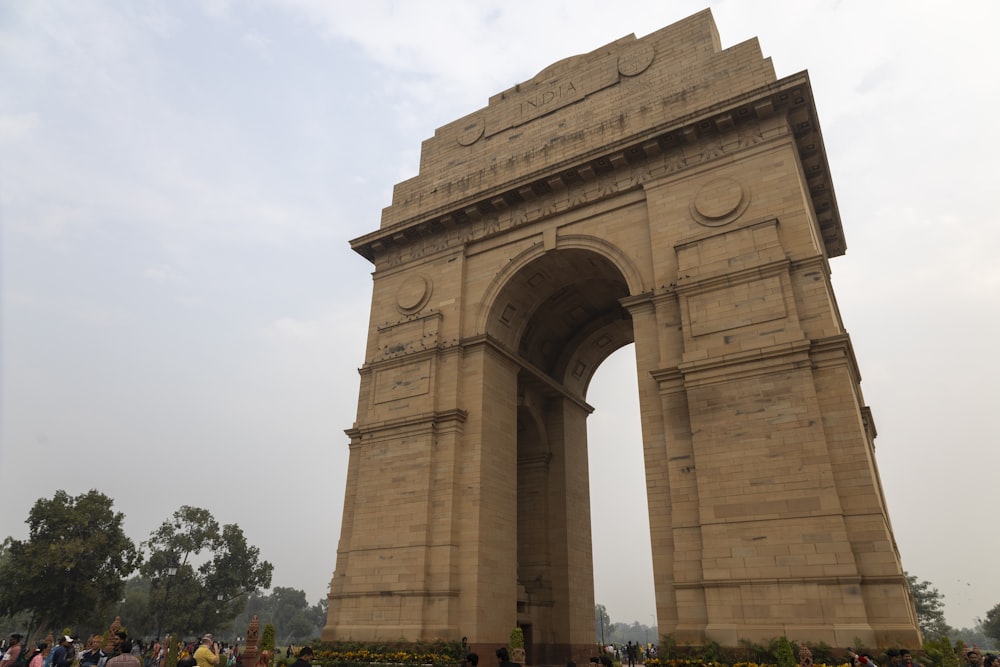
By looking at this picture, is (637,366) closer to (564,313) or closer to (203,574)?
(564,313)

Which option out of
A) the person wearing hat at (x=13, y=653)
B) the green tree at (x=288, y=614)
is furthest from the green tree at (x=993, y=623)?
the green tree at (x=288, y=614)

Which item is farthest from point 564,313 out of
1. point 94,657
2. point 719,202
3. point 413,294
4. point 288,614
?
point 288,614

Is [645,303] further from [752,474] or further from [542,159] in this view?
[542,159]

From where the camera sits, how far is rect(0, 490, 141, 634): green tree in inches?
1543

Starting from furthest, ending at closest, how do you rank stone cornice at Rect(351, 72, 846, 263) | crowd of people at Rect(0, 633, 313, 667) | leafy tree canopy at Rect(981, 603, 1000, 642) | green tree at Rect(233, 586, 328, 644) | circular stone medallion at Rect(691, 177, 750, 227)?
green tree at Rect(233, 586, 328, 644), leafy tree canopy at Rect(981, 603, 1000, 642), stone cornice at Rect(351, 72, 846, 263), circular stone medallion at Rect(691, 177, 750, 227), crowd of people at Rect(0, 633, 313, 667)

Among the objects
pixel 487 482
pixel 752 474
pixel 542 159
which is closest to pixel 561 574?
pixel 487 482

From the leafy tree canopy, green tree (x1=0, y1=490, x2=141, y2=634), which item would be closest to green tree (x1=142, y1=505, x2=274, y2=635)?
green tree (x1=0, y1=490, x2=141, y2=634)

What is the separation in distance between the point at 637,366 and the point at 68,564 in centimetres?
4067

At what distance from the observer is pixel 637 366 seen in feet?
60.1

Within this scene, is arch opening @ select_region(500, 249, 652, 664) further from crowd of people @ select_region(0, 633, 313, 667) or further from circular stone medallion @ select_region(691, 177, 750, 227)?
crowd of people @ select_region(0, 633, 313, 667)

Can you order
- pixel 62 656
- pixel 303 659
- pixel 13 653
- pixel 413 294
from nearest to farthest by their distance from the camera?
1. pixel 303 659
2. pixel 62 656
3. pixel 13 653
4. pixel 413 294

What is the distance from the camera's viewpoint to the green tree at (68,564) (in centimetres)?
3919

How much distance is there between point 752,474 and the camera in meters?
15.2

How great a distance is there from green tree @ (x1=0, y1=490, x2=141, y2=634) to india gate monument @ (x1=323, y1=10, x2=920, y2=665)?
30508mm
